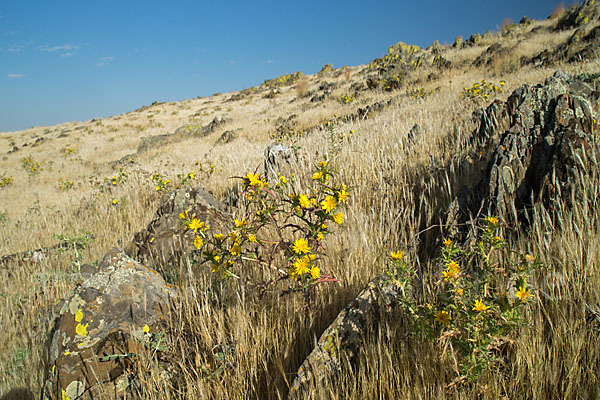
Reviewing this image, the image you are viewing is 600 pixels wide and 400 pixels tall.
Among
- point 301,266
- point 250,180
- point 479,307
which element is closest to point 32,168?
point 250,180

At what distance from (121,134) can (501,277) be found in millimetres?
26899

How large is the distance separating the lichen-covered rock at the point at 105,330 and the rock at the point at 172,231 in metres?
0.71

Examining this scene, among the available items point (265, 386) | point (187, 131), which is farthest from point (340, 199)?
point (187, 131)

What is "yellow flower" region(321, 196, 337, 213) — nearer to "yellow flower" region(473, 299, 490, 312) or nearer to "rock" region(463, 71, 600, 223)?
"yellow flower" region(473, 299, 490, 312)

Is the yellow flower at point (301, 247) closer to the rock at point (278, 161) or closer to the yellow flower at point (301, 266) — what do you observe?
the yellow flower at point (301, 266)

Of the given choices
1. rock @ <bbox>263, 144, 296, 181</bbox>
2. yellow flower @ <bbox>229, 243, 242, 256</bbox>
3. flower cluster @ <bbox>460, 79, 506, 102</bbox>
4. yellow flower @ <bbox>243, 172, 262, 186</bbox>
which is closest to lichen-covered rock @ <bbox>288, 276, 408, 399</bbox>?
yellow flower @ <bbox>229, 243, 242, 256</bbox>

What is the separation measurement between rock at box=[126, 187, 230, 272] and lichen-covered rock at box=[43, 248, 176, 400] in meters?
0.71

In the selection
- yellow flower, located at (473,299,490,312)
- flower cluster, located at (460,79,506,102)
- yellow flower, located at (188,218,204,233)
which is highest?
flower cluster, located at (460,79,506,102)

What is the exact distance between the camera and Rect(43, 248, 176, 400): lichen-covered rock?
154 cm

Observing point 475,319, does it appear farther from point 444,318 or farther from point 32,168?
point 32,168

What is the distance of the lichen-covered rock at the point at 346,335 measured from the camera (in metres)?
1.21

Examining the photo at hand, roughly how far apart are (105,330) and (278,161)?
3.53 meters

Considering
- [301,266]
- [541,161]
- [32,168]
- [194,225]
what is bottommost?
[301,266]

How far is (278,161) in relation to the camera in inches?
190
